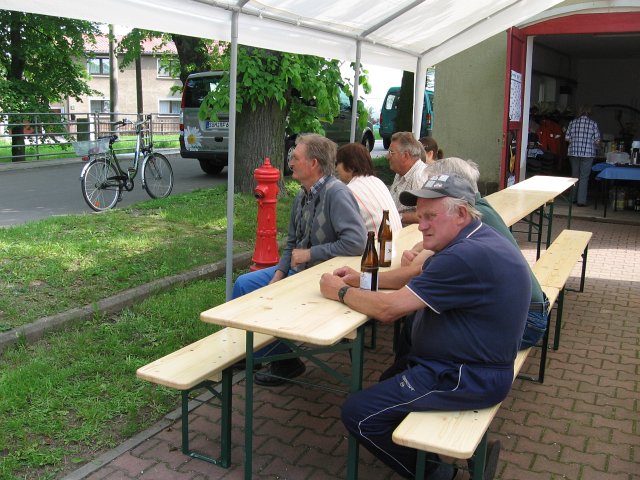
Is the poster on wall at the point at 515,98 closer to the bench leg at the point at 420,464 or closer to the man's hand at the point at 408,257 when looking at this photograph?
the man's hand at the point at 408,257

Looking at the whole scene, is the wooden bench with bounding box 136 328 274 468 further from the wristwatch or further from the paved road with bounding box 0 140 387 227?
the paved road with bounding box 0 140 387 227

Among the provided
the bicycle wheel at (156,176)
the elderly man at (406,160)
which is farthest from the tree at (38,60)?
the elderly man at (406,160)

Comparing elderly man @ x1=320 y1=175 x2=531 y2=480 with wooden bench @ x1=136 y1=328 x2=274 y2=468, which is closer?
elderly man @ x1=320 y1=175 x2=531 y2=480

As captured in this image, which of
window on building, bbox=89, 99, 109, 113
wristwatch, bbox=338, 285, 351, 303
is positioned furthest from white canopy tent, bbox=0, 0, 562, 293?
window on building, bbox=89, 99, 109, 113

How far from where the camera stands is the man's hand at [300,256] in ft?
12.8

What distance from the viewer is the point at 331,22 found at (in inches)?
209

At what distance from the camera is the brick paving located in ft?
10.5

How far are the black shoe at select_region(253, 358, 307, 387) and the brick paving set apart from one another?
5cm

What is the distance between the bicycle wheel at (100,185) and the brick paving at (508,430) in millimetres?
5412

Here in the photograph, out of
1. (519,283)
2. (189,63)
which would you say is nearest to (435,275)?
(519,283)

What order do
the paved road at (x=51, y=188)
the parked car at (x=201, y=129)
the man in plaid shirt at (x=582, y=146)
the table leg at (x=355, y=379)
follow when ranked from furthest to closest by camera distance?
the parked car at (x=201, y=129) → the man in plaid shirt at (x=582, y=146) → the paved road at (x=51, y=188) → the table leg at (x=355, y=379)

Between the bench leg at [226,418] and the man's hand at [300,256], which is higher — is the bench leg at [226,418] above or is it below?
below

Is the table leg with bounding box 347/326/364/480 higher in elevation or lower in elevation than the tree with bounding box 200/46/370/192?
lower

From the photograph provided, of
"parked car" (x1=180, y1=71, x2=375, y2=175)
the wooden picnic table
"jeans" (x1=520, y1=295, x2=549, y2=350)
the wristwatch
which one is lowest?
"jeans" (x1=520, y1=295, x2=549, y2=350)
